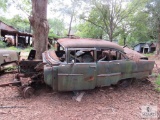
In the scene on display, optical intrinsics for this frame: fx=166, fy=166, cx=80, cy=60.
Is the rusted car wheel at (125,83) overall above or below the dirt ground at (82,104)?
above

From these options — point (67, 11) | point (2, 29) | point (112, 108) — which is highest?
point (67, 11)

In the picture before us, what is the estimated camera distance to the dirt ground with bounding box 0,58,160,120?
3.91 m

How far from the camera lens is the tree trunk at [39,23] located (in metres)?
7.22

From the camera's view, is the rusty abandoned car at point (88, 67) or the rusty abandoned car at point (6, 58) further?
the rusty abandoned car at point (6, 58)

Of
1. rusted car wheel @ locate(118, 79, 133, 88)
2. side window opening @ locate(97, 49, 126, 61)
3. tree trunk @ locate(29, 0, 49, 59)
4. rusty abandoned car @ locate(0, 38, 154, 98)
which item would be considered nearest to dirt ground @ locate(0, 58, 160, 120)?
rusted car wheel @ locate(118, 79, 133, 88)

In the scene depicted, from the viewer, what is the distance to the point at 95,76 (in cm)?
475

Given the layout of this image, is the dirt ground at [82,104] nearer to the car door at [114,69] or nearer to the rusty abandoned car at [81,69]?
the rusty abandoned car at [81,69]

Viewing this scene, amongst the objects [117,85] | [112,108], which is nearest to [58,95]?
[112,108]

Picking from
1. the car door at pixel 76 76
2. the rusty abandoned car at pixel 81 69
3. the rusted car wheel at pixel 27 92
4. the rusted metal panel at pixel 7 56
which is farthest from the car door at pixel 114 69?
the rusted metal panel at pixel 7 56

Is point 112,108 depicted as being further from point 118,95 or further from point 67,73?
point 67,73

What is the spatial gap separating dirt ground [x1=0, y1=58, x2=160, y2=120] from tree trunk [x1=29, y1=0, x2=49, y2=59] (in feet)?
8.86

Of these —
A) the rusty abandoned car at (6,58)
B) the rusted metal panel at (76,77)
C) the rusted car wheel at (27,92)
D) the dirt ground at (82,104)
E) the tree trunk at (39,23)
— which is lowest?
the dirt ground at (82,104)

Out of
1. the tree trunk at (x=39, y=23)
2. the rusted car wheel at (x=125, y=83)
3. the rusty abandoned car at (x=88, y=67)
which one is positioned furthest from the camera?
the tree trunk at (x=39, y=23)

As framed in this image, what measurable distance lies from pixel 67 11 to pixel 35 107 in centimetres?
1901
